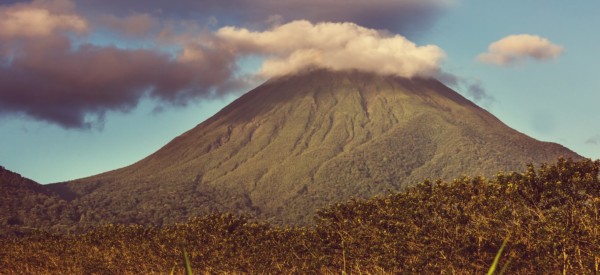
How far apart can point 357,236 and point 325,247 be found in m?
4.02

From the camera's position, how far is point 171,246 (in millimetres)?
88750

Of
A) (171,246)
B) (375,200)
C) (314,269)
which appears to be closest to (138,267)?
(171,246)

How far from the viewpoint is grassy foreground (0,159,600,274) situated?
163 ft

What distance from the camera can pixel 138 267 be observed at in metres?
85.2

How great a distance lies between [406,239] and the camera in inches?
2530

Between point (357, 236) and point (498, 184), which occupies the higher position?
point (498, 184)

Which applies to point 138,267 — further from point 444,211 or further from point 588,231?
point 588,231

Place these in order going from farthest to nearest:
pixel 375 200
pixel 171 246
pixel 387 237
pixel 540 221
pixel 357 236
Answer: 1. pixel 171 246
2. pixel 375 200
3. pixel 357 236
4. pixel 387 237
5. pixel 540 221

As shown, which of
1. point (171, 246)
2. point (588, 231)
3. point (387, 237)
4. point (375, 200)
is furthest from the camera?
point (171, 246)

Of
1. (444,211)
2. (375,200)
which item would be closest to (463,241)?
(444,211)

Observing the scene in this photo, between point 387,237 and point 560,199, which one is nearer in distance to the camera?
point 560,199

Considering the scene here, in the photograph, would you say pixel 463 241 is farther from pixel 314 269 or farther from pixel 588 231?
pixel 314 269

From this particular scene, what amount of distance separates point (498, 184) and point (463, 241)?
25.1 feet

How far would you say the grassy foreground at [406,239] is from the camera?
4959cm
